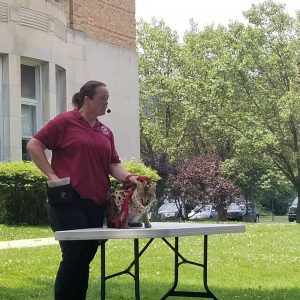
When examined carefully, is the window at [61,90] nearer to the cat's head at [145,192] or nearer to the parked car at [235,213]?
the cat's head at [145,192]

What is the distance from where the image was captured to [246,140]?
124 feet

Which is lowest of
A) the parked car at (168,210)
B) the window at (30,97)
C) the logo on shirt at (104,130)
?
the parked car at (168,210)

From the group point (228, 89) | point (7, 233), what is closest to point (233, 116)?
point (228, 89)

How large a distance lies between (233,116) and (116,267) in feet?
104

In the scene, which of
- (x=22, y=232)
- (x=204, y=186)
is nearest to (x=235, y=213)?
(x=204, y=186)

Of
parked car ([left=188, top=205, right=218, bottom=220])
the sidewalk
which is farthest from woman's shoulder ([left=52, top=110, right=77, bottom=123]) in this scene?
parked car ([left=188, top=205, right=218, bottom=220])

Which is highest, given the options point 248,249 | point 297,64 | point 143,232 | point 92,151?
point 297,64

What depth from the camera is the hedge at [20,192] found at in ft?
57.9

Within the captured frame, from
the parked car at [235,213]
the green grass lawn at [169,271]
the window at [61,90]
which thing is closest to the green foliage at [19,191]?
the green grass lawn at [169,271]

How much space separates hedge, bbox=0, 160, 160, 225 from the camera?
695 inches

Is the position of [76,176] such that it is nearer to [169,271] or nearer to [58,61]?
[169,271]

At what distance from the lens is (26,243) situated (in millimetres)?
13039

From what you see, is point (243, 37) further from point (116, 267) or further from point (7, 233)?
point (116, 267)

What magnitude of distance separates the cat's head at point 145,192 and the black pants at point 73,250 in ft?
1.46
